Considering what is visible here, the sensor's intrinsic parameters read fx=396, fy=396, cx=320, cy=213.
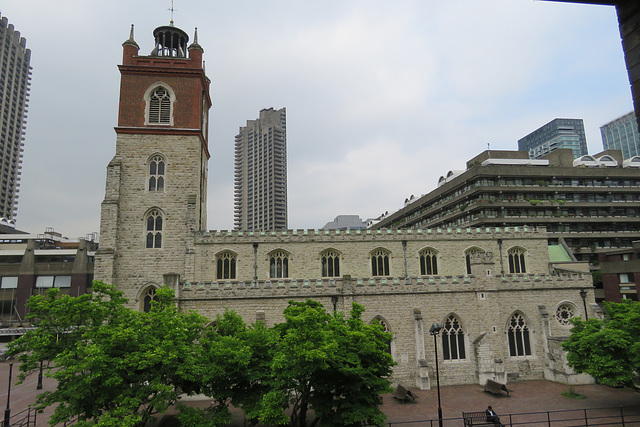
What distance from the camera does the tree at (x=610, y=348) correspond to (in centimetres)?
2161

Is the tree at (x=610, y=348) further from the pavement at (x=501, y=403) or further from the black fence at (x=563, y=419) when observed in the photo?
the pavement at (x=501, y=403)

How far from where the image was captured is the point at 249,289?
27688 mm

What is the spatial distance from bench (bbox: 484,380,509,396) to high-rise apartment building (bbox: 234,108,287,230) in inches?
4485

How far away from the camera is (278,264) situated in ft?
110

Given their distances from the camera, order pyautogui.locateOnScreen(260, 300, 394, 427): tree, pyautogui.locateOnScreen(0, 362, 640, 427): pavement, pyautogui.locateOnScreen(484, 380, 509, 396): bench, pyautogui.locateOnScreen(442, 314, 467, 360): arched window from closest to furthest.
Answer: pyautogui.locateOnScreen(260, 300, 394, 427): tree
pyautogui.locateOnScreen(0, 362, 640, 427): pavement
pyautogui.locateOnScreen(484, 380, 509, 396): bench
pyautogui.locateOnScreen(442, 314, 467, 360): arched window

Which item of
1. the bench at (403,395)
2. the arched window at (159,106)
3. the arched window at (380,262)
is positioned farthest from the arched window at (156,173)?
the bench at (403,395)

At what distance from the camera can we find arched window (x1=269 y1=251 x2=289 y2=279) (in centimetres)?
3341

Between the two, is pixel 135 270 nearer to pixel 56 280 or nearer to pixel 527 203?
pixel 56 280

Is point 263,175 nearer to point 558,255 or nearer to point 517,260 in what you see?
point 558,255

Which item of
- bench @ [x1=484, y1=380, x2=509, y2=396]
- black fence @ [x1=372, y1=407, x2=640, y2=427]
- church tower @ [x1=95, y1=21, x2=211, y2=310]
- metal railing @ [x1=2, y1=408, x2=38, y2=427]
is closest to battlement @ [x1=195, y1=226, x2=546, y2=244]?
church tower @ [x1=95, y1=21, x2=211, y2=310]

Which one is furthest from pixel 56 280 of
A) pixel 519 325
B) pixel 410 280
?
pixel 519 325

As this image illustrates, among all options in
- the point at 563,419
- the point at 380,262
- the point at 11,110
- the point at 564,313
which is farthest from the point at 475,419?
the point at 11,110

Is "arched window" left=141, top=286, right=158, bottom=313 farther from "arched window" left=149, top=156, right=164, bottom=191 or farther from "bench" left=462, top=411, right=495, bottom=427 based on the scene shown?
"bench" left=462, top=411, right=495, bottom=427

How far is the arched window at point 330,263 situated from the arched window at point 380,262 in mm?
3074
